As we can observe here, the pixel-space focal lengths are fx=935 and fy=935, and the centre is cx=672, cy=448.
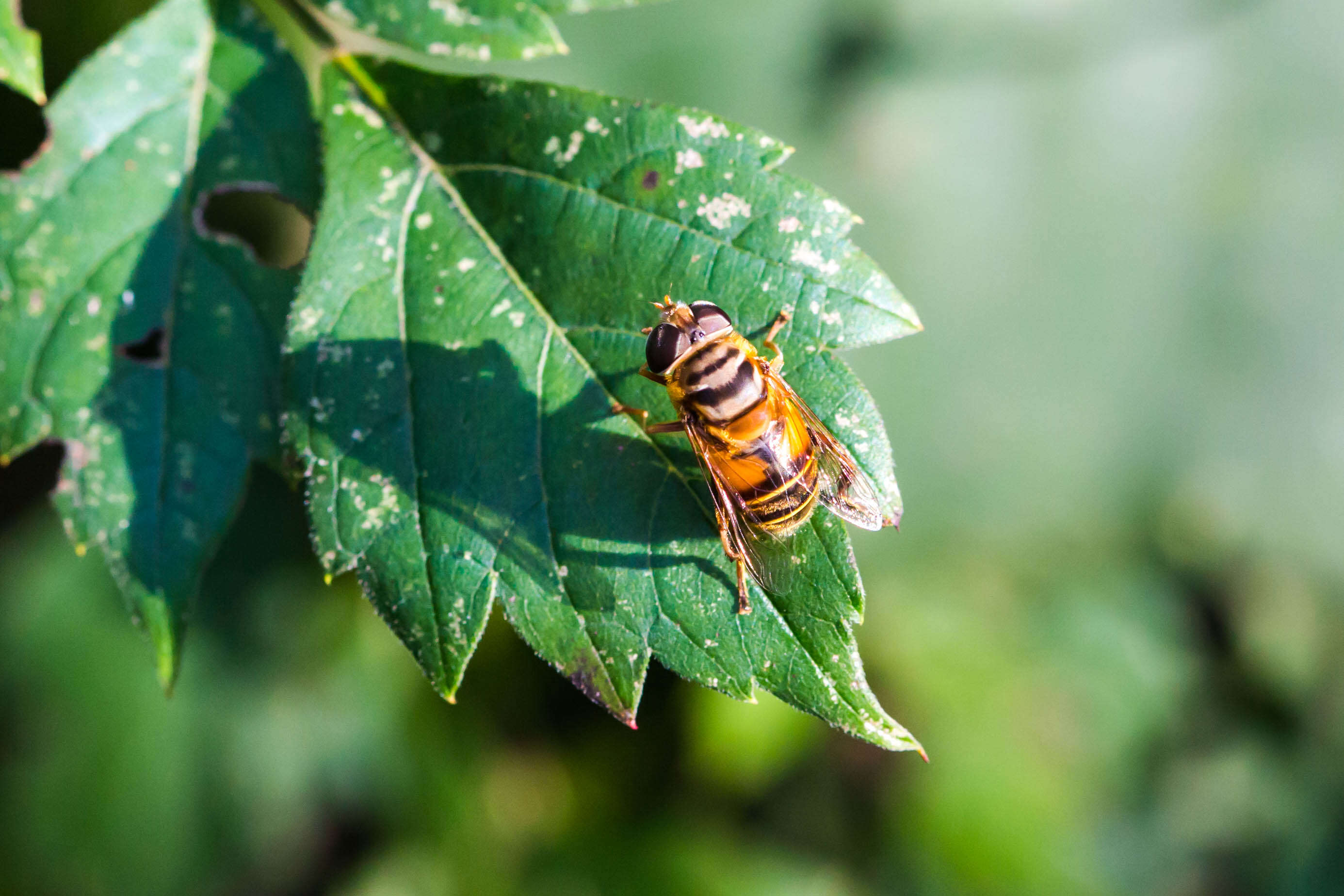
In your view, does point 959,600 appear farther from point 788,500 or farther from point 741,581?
Result: point 741,581

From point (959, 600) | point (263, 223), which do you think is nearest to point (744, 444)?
point (263, 223)

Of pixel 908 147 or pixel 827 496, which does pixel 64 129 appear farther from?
pixel 908 147

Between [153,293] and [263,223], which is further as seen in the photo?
[263,223]

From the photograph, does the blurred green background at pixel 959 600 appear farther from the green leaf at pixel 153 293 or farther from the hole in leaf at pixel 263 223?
the green leaf at pixel 153 293

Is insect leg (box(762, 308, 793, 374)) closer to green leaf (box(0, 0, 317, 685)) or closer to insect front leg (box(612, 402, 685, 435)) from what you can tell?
insect front leg (box(612, 402, 685, 435))

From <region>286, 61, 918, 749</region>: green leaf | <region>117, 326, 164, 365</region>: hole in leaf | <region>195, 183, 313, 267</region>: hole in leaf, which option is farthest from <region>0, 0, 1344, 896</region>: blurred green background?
<region>286, 61, 918, 749</region>: green leaf
